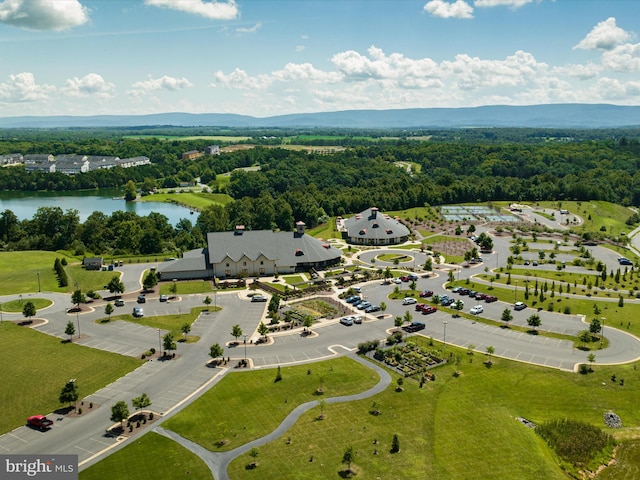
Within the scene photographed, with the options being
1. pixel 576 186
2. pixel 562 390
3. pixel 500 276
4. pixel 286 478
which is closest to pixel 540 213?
pixel 576 186

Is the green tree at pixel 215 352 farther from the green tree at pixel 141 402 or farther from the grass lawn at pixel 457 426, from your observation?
the grass lawn at pixel 457 426

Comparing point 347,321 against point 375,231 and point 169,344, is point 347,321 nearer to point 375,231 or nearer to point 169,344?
point 169,344

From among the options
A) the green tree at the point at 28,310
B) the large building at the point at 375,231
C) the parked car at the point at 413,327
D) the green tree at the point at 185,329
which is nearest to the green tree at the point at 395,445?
the parked car at the point at 413,327

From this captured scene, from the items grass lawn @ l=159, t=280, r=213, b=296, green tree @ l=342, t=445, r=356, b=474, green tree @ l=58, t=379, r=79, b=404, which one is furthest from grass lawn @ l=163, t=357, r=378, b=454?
grass lawn @ l=159, t=280, r=213, b=296

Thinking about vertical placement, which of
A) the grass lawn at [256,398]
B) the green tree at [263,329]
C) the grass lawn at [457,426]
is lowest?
the grass lawn at [457,426]

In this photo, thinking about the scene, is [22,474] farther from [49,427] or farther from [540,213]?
[540,213]

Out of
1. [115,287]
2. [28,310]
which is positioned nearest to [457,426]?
[115,287]
